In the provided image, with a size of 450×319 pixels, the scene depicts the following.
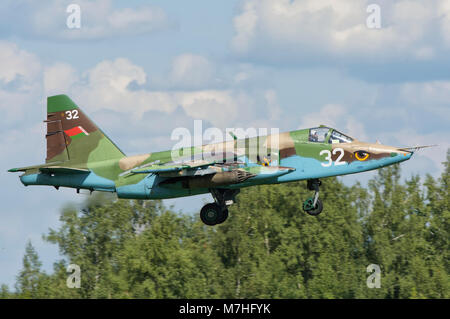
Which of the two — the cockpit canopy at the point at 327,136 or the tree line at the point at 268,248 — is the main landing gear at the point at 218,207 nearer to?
the cockpit canopy at the point at 327,136

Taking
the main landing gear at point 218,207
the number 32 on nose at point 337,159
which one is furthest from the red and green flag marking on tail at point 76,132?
the number 32 on nose at point 337,159

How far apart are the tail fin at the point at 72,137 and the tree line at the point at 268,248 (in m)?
21.8

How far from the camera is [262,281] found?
200 ft

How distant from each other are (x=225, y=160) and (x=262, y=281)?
90.6 ft

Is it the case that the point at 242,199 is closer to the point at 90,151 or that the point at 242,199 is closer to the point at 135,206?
the point at 135,206

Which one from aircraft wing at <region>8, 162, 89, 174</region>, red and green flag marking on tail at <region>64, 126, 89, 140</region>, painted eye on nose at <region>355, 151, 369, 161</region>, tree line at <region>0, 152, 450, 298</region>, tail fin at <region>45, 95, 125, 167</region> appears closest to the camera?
painted eye on nose at <region>355, 151, 369, 161</region>

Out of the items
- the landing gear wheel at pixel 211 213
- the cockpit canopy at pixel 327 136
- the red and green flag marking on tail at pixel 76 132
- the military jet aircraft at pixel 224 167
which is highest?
the red and green flag marking on tail at pixel 76 132

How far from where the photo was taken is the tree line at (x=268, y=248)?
203ft

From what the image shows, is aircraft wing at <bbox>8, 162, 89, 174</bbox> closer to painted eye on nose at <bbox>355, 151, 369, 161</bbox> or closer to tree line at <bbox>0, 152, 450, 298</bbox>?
painted eye on nose at <bbox>355, 151, 369, 161</bbox>

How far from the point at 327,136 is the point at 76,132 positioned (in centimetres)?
1080

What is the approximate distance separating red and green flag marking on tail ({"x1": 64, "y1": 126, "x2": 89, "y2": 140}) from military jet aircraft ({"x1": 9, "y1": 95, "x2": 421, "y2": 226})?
1222 mm

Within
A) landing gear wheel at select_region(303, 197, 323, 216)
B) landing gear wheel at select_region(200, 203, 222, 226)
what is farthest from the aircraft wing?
landing gear wheel at select_region(303, 197, 323, 216)

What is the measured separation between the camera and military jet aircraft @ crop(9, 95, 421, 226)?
→ 112 ft
